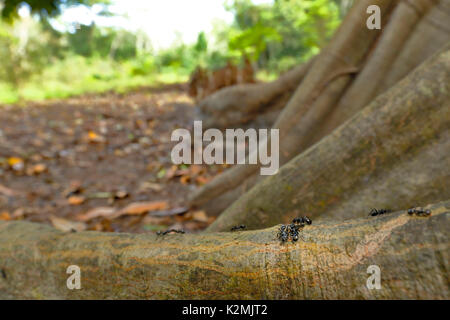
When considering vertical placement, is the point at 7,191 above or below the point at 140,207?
above

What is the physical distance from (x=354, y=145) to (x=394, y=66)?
0.83m

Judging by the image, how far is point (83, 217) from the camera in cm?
262

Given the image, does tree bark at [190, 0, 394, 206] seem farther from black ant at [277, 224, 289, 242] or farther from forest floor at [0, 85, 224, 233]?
black ant at [277, 224, 289, 242]

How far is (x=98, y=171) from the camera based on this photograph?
3.76 metres

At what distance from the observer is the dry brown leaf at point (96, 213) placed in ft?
8.55

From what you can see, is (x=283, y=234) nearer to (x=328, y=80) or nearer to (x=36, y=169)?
(x=328, y=80)

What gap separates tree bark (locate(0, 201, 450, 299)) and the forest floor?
1026 millimetres

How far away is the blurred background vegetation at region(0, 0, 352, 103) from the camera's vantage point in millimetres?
6477

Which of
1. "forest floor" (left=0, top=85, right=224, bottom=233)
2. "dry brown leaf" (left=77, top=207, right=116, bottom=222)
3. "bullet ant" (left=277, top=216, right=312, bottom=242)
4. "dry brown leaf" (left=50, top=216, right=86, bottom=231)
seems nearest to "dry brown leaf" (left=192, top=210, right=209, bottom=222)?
"forest floor" (left=0, top=85, right=224, bottom=233)

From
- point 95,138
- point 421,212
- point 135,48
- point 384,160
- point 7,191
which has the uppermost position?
point 135,48

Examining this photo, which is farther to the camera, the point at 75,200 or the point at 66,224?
the point at 75,200

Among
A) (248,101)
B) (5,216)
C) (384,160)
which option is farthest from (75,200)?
(384,160)

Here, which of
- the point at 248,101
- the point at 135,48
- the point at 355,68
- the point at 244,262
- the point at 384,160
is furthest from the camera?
the point at 135,48

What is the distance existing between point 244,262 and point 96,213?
208 cm
